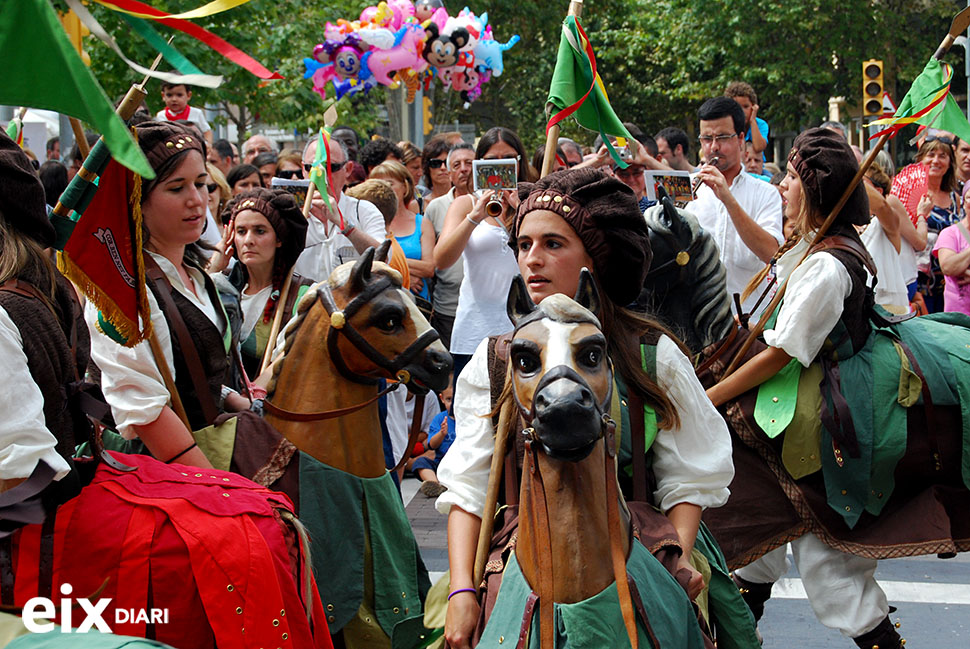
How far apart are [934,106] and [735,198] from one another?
1476 millimetres

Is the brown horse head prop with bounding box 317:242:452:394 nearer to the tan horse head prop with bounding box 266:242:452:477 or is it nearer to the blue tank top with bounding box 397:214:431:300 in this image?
the tan horse head prop with bounding box 266:242:452:477

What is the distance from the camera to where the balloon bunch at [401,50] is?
1228 cm

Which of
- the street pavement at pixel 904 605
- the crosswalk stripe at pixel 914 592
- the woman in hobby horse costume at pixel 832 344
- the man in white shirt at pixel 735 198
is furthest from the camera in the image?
the man in white shirt at pixel 735 198

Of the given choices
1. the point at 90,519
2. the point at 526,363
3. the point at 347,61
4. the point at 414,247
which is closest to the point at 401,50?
the point at 347,61

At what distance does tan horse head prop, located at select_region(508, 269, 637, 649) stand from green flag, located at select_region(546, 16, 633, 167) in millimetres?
1293

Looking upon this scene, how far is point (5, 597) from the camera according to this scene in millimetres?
2957

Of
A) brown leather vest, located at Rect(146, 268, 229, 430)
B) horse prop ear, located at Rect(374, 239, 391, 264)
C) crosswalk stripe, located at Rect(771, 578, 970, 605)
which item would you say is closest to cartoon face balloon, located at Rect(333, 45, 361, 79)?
crosswalk stripe, located at Rect(771, 578, 970, 605)

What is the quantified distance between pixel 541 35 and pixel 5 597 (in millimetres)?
33680

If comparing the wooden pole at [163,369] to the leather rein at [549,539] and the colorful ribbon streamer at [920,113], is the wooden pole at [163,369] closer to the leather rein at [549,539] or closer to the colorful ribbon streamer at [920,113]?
the leather rein at [549,539]

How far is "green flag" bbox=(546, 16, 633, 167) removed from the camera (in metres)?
3.97

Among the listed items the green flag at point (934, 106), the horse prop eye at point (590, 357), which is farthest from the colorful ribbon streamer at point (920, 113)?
the horse prop eye at point (590, 357)

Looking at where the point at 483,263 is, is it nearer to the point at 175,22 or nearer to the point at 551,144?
the point at 551,144

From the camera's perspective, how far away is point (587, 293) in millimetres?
2928

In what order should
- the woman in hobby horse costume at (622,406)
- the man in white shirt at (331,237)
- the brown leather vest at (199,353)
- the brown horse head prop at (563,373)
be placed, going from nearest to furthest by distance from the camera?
A: the brown horse head prop at (563,373), the woman in hobby horse costume at (622,406), the brown leather vest at (199,353), the man in white shirt at (331,237)
